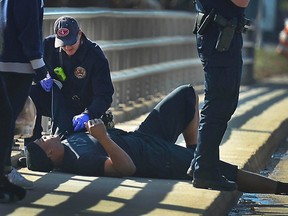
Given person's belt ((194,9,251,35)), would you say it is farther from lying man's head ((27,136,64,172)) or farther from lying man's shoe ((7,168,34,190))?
lying man's shoe ((7,168,34,190))

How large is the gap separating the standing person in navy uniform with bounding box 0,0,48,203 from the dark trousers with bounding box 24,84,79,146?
91 centimetres

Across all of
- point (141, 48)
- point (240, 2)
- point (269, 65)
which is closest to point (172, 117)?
point (240, 2)

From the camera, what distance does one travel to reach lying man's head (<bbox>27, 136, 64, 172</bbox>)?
6645mm

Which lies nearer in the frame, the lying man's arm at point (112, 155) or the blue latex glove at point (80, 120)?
the lying man's arm at point (112, 155)

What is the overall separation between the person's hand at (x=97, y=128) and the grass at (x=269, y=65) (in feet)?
46.9

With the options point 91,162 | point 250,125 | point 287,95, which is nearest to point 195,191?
point 91,162

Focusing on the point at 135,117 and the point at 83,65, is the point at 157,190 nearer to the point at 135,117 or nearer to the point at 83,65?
the point at 83,65

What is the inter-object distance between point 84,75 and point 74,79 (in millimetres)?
93

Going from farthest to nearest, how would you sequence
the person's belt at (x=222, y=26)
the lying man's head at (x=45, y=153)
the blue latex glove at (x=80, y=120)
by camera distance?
the blue latex glove at (x=80, y=120), the lying man's head at (x=45, y=153), the person's belt at (x=222, y=26)

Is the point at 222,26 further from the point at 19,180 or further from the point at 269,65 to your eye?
the point at 269,65

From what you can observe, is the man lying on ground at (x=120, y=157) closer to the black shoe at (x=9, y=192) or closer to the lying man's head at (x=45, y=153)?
the lying man's head at (x=45, y=153)

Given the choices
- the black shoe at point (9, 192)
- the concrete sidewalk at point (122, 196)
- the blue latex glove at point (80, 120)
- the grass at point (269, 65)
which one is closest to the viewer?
the concrete sidewalk at point (122, 196)

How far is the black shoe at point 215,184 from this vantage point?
639 cm

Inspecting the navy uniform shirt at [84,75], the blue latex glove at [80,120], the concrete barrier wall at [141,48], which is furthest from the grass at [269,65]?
the blue latex glove at [80,120]
